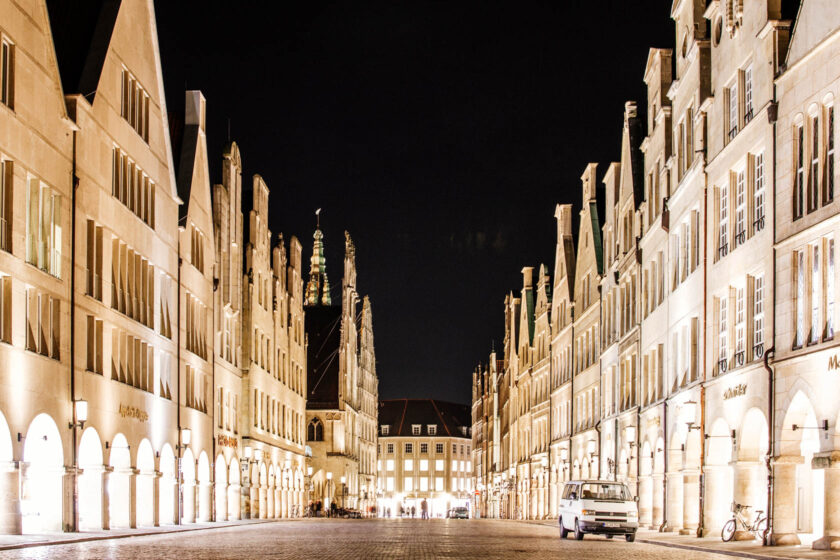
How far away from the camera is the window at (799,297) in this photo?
2787 centimetres

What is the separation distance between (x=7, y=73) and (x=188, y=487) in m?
24.7

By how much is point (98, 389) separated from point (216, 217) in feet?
77.7

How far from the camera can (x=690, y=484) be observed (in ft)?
127

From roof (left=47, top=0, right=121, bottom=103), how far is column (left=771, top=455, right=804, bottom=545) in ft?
77.1

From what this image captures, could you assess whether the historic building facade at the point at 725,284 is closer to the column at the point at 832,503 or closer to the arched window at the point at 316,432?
the column at the point at 832,503

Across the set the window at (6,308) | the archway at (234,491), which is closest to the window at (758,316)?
the window at (6,308)

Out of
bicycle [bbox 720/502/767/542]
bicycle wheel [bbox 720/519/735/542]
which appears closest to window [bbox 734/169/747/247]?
bicycle [bbox 720/502/767/542]

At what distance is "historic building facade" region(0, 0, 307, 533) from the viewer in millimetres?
31375

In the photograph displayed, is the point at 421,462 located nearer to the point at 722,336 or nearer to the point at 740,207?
the point at 722,336

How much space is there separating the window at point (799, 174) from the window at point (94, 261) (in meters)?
21.0

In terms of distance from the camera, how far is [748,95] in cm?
3422

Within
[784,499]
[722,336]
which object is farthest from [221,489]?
[784,499]

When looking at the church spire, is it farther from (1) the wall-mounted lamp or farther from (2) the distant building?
(1) the wall-mounted lamp

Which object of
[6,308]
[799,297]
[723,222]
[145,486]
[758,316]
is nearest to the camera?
[799,297]
